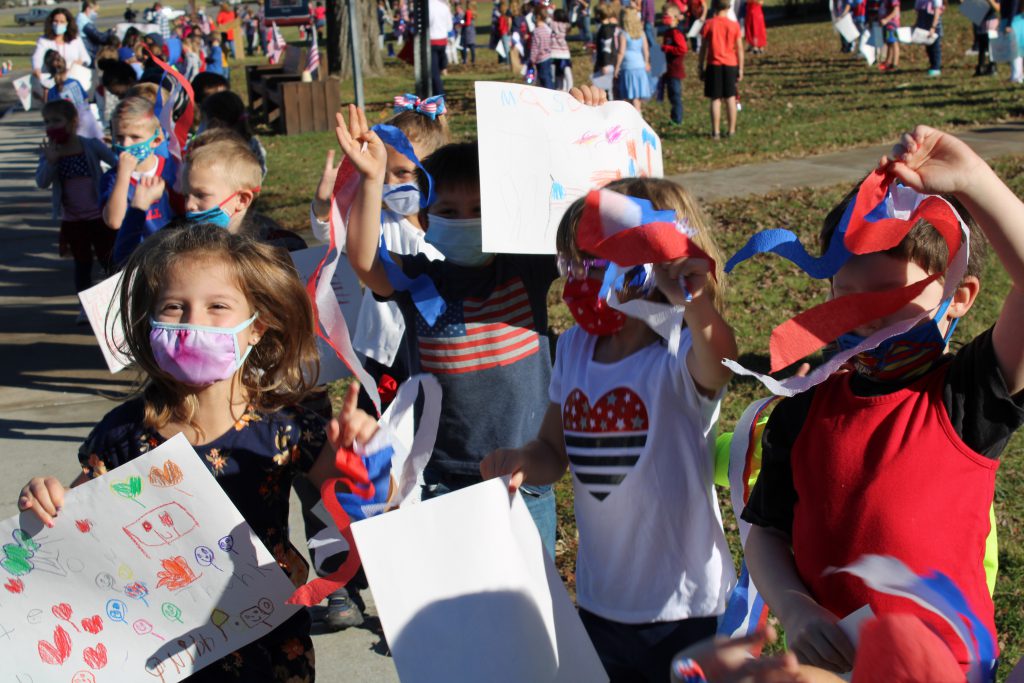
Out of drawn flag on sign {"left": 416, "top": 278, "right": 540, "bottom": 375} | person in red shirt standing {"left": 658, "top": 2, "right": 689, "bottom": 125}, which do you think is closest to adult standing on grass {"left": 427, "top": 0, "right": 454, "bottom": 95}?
person in red shirt standing {"left": 658, "top": 2, "right": 689, "bottom": 125}

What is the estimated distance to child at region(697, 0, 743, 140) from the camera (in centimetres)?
1466

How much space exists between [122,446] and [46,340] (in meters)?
6.19

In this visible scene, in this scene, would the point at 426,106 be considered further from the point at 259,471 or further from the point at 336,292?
the point at 259,471

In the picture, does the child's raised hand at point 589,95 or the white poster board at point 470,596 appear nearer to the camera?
the white poster board at point 470,596

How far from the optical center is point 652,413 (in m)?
2.47

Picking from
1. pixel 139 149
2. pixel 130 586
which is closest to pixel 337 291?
pixel 139 149

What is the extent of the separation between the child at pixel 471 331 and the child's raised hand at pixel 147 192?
2.08 m

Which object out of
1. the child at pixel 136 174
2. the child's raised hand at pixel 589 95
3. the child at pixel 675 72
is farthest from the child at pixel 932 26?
→ the child's raised hand at pixel 589 95

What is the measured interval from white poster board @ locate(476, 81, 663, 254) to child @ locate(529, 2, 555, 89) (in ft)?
51.5

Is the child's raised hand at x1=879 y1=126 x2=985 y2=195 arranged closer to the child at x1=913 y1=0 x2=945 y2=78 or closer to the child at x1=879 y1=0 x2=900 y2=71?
the child at x1=913 y1=0 x2=945 y2=78

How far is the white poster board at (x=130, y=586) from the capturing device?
93.0 inches

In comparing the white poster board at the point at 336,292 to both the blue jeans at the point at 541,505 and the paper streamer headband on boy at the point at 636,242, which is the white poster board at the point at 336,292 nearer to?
the blue jeans at the point at 541,505

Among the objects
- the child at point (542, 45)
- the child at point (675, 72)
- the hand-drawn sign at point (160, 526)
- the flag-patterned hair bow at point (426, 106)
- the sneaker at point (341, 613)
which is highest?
the child at point (542, 45)

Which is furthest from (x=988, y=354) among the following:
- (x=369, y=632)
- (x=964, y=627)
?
(x=369, y=632)
